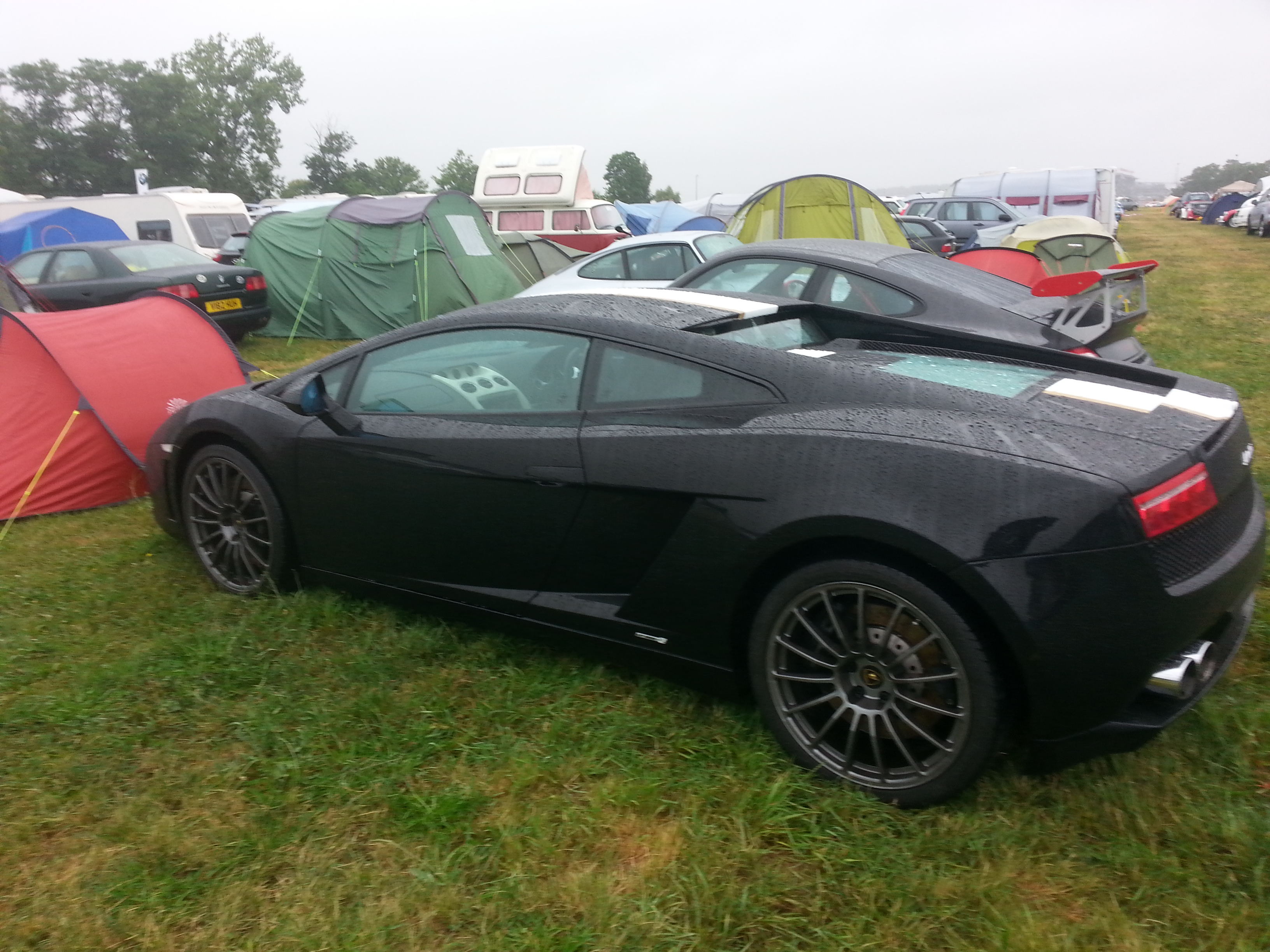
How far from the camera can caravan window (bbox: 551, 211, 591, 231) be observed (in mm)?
19266

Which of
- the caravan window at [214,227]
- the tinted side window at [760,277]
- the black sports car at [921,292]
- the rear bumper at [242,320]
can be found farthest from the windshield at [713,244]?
the caravan window at [214,227]

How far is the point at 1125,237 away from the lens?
30.5 meters

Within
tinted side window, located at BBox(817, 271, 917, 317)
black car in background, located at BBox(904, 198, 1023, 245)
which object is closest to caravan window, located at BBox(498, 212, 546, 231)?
black car in background, located at BBox(904, 198, 1023, 245)

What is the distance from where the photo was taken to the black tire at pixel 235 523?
3.73m

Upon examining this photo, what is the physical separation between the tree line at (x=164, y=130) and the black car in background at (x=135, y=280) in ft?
152

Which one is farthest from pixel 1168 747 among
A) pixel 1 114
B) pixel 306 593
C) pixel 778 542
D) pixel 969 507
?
pixel 1 114

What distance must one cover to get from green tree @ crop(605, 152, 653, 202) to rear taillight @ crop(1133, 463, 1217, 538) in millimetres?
69757

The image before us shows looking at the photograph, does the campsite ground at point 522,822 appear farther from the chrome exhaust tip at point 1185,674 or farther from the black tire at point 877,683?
the chrome exhaust tip at point 1185,674

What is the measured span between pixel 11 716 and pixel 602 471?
83.7 inches

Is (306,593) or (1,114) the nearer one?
(306,593)

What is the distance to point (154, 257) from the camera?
1155cm

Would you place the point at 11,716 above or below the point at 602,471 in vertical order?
below

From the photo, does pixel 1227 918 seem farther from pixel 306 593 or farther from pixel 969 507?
pixel 306 593

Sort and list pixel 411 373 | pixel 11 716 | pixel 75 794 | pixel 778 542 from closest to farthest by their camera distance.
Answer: pixel 778 542 < pixel 75 794 < pixel 11 716 < pixel 411 373
